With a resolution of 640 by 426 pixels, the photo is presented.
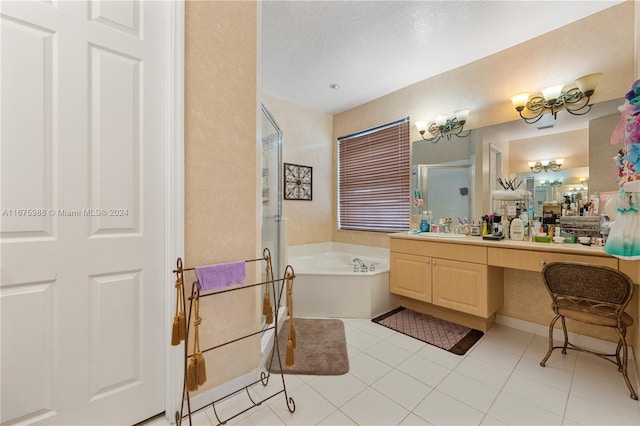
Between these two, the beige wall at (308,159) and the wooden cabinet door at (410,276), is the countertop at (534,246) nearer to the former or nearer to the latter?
the wooden cabinet door at (410,276)

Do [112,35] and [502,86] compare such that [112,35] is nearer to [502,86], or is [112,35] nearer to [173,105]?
[173,105]

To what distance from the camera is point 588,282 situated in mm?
1646

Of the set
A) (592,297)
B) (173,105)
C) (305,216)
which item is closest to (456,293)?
(592,297)

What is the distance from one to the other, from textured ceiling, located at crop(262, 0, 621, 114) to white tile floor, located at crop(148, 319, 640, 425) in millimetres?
2494

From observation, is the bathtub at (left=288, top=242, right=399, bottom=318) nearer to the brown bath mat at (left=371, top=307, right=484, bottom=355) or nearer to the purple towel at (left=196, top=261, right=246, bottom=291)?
the brown bath mat at (left=371, top=307, right=484, bottom=355)

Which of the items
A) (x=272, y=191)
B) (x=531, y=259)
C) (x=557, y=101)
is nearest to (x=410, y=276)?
(x=531, y=259)

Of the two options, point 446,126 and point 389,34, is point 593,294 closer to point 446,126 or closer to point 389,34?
point 446,126


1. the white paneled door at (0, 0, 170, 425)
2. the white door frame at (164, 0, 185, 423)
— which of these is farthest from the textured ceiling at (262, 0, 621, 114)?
the white paneled door at (0, 0, 170, 425)

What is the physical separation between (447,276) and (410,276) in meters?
0.38

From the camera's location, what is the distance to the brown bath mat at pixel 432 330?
2.16m

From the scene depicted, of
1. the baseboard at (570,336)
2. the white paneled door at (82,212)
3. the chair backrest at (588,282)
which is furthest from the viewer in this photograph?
the baseboard at (570,336)

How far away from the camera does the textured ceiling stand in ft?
6.49

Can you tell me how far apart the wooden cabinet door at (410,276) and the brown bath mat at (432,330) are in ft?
0.77

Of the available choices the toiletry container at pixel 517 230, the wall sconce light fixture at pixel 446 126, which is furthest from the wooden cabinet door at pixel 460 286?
the wall sconce light fixture at pixel 446 126
